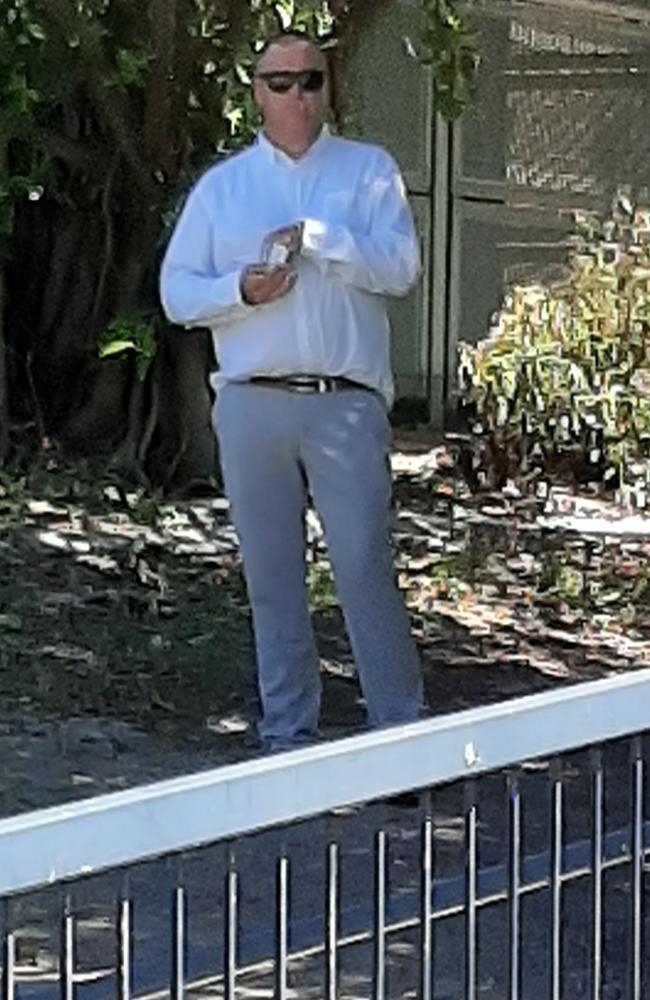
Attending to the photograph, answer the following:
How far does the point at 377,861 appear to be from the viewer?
2.76 m

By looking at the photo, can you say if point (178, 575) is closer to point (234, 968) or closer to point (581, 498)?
point (581, 498)

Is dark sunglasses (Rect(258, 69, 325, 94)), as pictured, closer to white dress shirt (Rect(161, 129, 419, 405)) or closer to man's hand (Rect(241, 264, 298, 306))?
white dress shirt (Rect(161, 129, 419, 405))

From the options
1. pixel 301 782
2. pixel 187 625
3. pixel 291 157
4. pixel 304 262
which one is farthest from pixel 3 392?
pixel 301 782

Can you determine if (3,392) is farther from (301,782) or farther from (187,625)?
Answer: (301,782)

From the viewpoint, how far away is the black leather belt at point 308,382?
5.74 m

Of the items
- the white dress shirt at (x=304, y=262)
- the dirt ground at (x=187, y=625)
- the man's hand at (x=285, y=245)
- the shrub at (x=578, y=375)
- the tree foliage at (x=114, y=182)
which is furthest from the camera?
the shrub at (x=578, y=375)

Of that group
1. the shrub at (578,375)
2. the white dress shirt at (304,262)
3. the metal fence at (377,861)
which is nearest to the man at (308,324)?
the white dress shirt at (304,262)

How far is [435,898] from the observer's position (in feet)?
9.71

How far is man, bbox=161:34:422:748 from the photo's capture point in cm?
568

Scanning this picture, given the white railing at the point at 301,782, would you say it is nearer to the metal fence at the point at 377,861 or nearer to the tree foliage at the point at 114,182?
the metal fence at the point at 377,861

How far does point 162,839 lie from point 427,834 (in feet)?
1.90

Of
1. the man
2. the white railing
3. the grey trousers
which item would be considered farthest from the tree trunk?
the white railing

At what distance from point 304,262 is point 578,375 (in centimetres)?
545

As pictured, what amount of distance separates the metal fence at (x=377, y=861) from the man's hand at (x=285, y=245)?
196 centimetres
